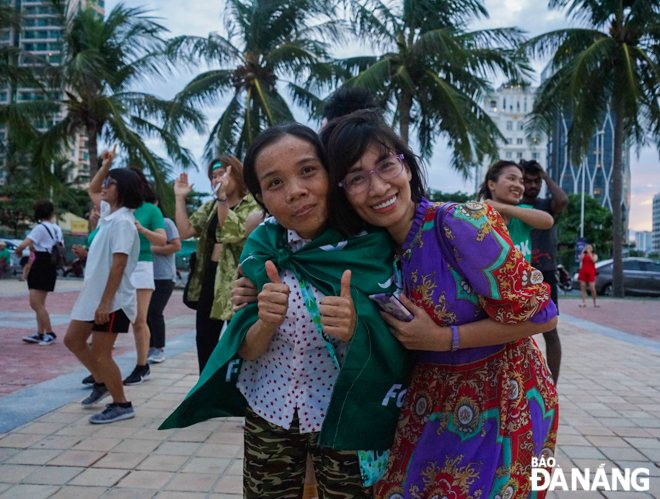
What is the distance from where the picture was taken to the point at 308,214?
62.6 inches

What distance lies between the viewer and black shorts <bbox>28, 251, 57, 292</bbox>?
6992mm

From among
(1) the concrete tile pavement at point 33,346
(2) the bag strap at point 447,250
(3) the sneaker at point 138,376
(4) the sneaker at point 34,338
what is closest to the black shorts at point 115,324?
(3) the sneaker at point 138,376

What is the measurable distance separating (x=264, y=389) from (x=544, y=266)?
333 centimetres

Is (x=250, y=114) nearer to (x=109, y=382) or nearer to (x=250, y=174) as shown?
(x=109, y=382)

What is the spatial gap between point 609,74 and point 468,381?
1936 centimetres

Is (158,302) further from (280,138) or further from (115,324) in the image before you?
(280,138)

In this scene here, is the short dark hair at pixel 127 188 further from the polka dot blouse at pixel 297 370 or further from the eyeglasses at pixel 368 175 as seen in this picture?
the eyeglasses at pixel 368 175

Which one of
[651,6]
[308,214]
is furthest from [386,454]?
[651,6]

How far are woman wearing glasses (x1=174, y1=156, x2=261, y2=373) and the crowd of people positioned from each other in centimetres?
188

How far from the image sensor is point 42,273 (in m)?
7.06

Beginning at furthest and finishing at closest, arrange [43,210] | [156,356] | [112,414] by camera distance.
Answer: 1. [43,210]
2. [156,356]
3. [112,414]

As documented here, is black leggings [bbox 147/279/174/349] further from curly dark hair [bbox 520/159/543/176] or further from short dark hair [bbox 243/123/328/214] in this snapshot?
short dark hair [bbox 243/123/328/214]

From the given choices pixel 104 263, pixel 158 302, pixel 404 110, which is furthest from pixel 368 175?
pixel 404 110

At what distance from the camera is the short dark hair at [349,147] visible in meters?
1.54
